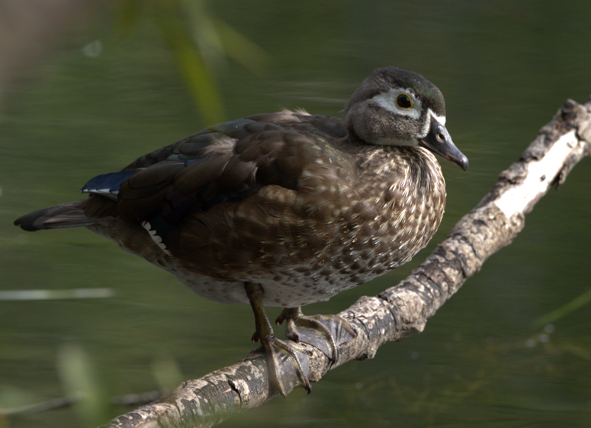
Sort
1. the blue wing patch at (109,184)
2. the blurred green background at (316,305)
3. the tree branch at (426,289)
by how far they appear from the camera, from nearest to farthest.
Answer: the tree branch at (426,289)
the blue wing patch at (109,184)
the blurred green background at (316,305)

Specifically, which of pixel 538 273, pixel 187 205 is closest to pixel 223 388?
pixel 187 205

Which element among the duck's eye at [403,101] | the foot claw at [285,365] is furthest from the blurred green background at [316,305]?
the duck's eye at [403,101]

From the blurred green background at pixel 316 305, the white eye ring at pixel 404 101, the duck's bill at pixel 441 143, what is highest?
the white eye ring at pixel 404 101

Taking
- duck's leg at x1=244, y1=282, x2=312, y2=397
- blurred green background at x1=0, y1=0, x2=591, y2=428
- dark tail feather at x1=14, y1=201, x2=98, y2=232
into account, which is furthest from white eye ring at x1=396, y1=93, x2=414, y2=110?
dark tail feather at x1=14, y1=201, x2=98, y2=232

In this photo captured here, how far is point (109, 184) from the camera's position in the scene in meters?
1.65

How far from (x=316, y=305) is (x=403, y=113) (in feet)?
4.72

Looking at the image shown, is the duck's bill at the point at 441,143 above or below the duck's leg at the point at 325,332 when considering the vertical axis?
above

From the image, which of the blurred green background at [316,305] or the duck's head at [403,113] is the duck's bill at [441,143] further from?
the blurred green background at [316,305]

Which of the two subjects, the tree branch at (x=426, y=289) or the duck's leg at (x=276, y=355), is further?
the duck's leg at (x=276, y=355)

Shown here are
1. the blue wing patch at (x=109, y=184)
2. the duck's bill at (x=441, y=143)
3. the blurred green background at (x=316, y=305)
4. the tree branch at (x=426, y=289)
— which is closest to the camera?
the tree branch at (x=426, y=289)

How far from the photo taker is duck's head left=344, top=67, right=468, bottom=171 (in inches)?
58.9

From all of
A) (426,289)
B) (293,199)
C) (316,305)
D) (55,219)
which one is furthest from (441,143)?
(316,305)

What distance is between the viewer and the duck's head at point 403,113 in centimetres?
150

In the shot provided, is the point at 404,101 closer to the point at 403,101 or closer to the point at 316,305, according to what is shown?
the point at 403,101
